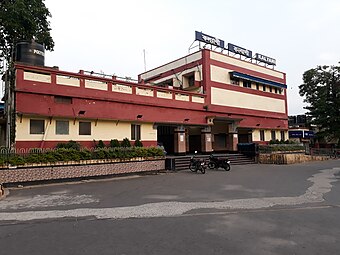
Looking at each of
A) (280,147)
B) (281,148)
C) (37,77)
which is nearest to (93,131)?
(37,77)

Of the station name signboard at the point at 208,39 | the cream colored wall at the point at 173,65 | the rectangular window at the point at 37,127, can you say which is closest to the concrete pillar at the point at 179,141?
the cream colored wall at the point at 173,65

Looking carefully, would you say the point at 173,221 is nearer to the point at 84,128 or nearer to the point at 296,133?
the point at 84,128

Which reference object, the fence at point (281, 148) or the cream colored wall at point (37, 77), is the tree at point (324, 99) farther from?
the cream colored wall at point (37, 77)

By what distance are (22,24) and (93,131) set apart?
896 cm

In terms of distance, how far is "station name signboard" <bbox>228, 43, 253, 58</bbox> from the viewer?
1110 inches

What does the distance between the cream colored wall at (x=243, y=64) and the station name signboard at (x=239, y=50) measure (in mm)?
1403

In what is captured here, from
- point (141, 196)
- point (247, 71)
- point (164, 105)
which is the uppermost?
point (247, 71)

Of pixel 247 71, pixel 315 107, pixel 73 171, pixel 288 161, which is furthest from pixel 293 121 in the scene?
pixel 73 171

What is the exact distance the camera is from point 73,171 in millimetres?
13594

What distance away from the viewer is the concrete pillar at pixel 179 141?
21453 millimetres

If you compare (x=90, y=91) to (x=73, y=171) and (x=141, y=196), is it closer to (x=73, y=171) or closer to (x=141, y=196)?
(x=73, y=171)

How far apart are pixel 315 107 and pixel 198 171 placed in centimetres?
2777

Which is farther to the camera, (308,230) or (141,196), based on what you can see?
(141,196)

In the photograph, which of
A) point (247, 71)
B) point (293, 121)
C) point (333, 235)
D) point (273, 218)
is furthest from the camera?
point (293, 121)
